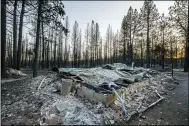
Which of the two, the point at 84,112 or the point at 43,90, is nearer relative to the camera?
the point at 84,112

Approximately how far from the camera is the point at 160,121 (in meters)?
4.50

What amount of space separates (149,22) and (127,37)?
23.3ft

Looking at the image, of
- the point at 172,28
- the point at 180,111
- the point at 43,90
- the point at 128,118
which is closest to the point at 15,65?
the point at 43,90

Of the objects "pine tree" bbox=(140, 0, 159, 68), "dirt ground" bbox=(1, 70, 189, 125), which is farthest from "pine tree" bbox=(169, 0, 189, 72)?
"dirt ground" bbox=(1, 70, 189, 125)

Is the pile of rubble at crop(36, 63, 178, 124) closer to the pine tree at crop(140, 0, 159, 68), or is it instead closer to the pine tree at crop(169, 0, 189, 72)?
the pine tree at crop(169, 0, 189, 72)

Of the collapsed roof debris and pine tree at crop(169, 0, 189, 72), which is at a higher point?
pine tree at crop(169, 0, 189, 72)

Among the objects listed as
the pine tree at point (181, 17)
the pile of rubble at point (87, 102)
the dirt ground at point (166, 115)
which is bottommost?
the dirt ground at point (166, 115)

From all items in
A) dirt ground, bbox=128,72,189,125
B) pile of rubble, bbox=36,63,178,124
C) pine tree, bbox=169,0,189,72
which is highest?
pine tree, bbox=169,0,189,72

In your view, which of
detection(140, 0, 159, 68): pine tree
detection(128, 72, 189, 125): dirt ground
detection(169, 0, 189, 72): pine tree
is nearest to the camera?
detection(128, 72, 189, 125): dirt ground

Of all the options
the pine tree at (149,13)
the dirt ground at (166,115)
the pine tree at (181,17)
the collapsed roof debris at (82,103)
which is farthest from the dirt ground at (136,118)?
the pine tree at (149,13)

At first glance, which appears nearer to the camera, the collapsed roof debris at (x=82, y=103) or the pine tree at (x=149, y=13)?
the collapsed roof debris at (x=82, y=103)

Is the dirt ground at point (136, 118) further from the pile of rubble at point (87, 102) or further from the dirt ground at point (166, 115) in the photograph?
the pile of rubble at point (87, 102)

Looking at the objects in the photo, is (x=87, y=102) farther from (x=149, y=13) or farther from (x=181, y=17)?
(x=149, y=13)

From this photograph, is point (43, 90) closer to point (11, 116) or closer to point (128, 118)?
point (11, 116)
